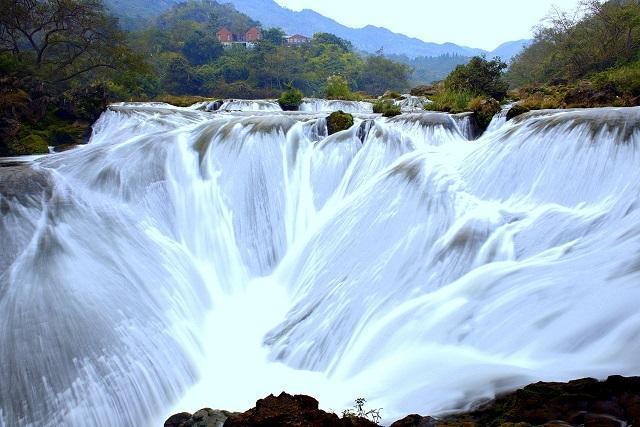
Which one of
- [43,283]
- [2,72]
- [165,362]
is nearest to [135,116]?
[2,72]

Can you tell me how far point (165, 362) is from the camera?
5371mm

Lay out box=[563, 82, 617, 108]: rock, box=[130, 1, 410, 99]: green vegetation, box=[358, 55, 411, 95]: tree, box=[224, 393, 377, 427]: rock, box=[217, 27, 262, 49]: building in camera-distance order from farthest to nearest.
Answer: box=[217, 27, 262, 49]: building < box=[358, 55, 411, 95]: tree < box=[130, 1, 410, 99]: green vegetation < box=[563, 82, 617, 108]: rock < box=[224, 393, 377, 427]: rock

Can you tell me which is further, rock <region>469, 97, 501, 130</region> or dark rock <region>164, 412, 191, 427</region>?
rock <region>469, 97, 501, 130</region>

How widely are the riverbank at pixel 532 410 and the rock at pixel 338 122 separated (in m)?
7.56

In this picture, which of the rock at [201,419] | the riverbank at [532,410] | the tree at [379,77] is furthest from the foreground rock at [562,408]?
the tree at [379,77]

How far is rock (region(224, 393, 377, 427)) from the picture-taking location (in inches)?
116

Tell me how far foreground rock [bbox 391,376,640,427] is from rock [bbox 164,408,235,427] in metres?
1.44

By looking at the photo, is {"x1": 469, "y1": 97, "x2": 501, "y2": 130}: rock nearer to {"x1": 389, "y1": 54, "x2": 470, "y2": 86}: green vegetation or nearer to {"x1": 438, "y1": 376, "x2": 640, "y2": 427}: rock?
{"x1": 438, "y1": 376, "x2": 640, "y2": 427}: rock

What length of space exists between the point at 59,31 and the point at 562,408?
21517mm

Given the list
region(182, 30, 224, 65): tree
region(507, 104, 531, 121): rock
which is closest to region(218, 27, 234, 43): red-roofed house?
region(182, 30, 224, 65): tree

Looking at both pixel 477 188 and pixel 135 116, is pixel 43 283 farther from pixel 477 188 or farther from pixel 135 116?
pixel 135 116

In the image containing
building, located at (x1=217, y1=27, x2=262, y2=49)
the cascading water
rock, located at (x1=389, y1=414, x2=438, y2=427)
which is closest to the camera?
rock, located at (x1=389, y1=414, x2=438, y2=427)

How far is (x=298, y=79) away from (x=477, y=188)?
172 feet

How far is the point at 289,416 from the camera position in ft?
9.86
